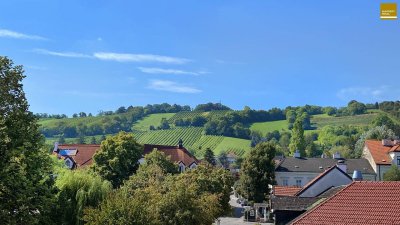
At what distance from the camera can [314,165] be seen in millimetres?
89312

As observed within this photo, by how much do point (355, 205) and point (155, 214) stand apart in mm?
11761

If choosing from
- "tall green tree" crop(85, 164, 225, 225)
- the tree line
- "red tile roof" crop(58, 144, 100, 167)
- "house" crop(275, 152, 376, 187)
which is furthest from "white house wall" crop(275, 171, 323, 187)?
the tree line

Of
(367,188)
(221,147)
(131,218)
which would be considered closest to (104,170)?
(131,218)

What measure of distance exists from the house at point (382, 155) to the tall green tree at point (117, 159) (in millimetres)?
42386

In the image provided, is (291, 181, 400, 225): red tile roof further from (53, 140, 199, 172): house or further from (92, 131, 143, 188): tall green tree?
(53, 140, 199, 172): house

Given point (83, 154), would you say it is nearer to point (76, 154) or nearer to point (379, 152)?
point (76, 154)

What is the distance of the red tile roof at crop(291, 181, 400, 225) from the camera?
23.2 meters

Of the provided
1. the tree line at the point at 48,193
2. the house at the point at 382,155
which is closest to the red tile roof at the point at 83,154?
the tree line at the point at 48,193

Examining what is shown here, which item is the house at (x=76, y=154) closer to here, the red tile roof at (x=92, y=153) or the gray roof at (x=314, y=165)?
the red tile roof at (x=92, y=153)

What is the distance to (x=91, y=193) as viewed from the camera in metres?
35.4

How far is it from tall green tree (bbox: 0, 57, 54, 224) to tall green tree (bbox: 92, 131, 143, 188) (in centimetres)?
3725

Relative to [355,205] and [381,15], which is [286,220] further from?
[381,15]

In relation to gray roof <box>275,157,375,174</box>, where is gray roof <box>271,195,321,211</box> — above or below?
below

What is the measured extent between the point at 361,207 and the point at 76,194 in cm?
1914
